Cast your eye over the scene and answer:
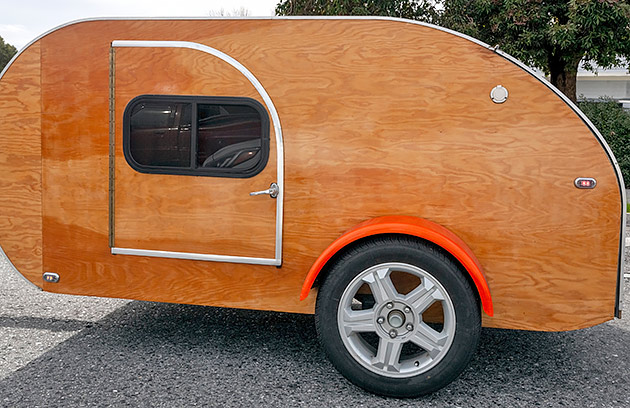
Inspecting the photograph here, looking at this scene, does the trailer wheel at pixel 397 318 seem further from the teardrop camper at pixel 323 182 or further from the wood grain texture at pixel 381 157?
the wood grain texture at pixel 381 157

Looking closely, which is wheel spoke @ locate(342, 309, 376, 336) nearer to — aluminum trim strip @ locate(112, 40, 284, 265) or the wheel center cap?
the wheel center cap

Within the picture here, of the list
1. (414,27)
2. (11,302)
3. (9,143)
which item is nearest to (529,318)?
(414,27)

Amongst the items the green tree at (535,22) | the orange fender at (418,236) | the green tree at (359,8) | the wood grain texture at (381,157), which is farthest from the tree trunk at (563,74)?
the orange fender at (418,236)

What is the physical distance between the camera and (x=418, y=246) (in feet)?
11.5

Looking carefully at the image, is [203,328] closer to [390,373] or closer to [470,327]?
[390,373]

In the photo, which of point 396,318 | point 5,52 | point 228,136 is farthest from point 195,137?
point 5,52

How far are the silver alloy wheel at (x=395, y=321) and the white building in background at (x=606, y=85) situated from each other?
102ft

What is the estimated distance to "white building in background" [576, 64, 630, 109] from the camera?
31.3 meters

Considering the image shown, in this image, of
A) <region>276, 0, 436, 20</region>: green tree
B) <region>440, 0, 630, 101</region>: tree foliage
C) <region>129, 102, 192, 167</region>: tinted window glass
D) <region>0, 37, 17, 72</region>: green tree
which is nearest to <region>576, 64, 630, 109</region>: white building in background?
<region>440, 0, 630, 101</region>: tree foliage

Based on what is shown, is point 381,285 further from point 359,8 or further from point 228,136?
point 359,8

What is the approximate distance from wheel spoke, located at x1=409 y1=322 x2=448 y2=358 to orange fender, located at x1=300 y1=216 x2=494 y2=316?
0.30m

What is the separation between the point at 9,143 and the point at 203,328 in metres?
1.87

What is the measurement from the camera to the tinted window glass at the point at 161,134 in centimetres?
389

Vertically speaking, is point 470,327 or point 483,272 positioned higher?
point 483,272
